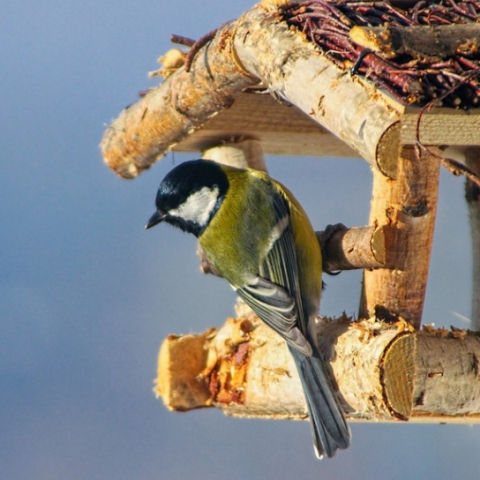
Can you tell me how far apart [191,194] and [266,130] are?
0.32 m

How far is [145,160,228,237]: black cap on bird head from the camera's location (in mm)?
1877

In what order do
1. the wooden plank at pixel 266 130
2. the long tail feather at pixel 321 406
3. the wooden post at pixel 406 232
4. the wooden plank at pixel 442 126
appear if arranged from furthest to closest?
the wooden plank at pixel 266 130 < the long tail feather at pixel 321 406 < the wooden post at pixel 406 232 < the wooden plank at pixel 442 126

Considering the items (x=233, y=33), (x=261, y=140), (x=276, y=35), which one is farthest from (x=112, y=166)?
(x=276, y=35)

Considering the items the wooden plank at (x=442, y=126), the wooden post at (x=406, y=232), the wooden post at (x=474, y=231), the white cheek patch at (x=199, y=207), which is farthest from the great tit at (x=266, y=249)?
the wooden plank at (x=442, y=126)

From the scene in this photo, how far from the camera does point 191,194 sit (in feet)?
6.17

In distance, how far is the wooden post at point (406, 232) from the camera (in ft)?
4.94

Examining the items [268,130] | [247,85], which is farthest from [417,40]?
Answer: [268,130]

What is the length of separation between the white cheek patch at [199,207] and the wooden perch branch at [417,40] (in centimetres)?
59

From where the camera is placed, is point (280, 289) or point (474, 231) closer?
point (280, 289)

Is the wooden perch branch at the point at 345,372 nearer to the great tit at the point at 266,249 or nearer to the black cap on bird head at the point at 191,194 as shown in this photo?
the great tit at the point at 266,249

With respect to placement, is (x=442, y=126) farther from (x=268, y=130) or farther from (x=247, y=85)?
(x=268, y=130)

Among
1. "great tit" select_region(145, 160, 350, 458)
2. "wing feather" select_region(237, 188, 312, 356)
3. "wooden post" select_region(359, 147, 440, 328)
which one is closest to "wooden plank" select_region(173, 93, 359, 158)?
"great tit" select_region(145, 160, 350, 458)

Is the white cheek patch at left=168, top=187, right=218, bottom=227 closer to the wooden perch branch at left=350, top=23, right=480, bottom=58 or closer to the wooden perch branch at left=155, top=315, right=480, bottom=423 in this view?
the wooden perch branch at left=155, top=315, right=480, bottom=423

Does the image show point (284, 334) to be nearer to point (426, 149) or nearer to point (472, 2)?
point (426, 149)
